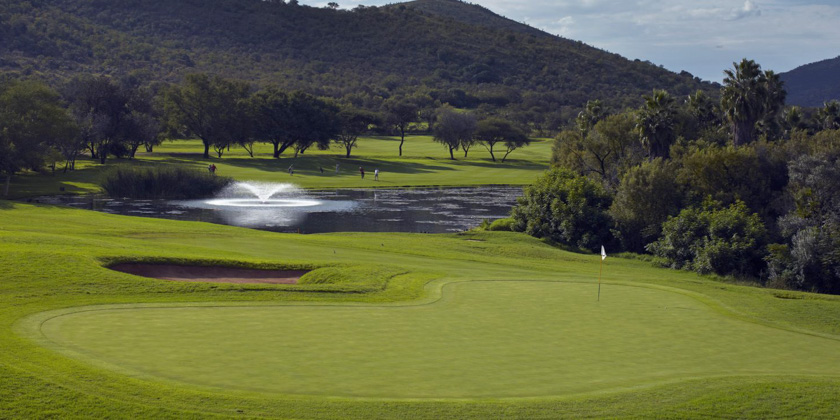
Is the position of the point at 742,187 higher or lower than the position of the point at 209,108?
lower

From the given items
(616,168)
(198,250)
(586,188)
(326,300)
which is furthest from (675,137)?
(326,300)

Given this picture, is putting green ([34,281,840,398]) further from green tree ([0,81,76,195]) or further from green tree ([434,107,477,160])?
green tree ([434,107,477,160])

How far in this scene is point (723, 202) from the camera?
5203 centimetres

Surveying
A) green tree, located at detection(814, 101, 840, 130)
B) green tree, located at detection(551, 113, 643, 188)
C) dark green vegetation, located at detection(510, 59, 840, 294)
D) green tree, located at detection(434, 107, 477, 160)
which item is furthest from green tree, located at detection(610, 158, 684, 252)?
green tree, located at detection(434, 107, 477, 160)

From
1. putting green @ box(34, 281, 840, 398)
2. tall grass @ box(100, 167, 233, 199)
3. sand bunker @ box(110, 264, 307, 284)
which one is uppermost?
tall grass @ box(100, 167, 233, 199)

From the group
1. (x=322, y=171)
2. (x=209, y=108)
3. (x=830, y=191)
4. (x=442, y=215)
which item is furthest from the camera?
(x=209, y=108)

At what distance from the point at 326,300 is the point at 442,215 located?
48.9 meters

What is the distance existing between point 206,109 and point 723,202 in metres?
85.8

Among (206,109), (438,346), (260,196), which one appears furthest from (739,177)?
(206,109)

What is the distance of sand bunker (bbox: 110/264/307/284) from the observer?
27297 mm

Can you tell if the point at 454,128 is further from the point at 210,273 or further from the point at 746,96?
the point at 210,273

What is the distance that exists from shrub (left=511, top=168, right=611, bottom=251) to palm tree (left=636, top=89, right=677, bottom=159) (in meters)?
13.0

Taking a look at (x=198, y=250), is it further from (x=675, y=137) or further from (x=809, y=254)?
(x=675, y=137)

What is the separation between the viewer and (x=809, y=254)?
41188 millimetres
